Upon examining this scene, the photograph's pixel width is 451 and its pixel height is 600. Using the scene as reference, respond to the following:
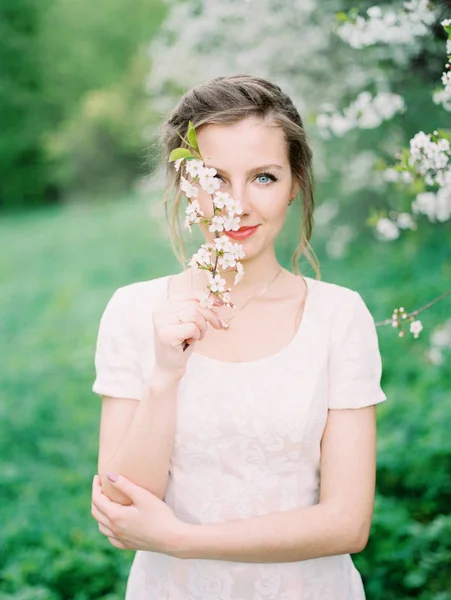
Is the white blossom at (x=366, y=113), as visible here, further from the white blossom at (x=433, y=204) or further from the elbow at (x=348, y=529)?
the elbow at (x=348, y=529)

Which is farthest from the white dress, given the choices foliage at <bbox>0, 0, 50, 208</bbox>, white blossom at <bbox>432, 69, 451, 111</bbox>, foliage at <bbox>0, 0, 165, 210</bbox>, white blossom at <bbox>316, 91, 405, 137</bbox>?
foliage at <bbox>0, 0, 50, 208</bbox>

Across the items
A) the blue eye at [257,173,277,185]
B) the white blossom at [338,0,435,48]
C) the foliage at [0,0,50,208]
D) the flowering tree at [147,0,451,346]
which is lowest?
the blue eye at [257,173,277,185]

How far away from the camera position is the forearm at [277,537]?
1.66 meters

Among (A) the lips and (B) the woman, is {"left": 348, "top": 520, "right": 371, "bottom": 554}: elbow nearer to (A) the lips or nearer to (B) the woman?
(B) the woman

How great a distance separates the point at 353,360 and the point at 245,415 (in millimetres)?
297

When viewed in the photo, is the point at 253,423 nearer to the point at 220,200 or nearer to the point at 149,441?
the point at 149,441

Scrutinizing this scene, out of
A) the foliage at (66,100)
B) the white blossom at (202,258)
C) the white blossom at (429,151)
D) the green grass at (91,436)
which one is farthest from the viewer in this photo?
the foliage at (66,100)

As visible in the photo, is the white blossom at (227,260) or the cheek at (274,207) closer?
the white blossom at (227,260)

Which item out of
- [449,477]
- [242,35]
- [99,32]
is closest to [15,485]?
[449,477]

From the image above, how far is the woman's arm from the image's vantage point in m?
1.66

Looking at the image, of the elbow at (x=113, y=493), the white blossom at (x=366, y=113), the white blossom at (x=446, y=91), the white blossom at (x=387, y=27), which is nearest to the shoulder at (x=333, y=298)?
the white blossom at (x=446, y=91)

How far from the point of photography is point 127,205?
1733cm

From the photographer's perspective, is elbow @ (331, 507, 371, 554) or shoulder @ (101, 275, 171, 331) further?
shoulder @ (101, 275, 171, 331)

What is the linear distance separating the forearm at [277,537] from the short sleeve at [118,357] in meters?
0.38
